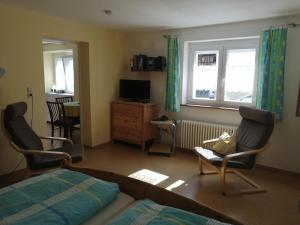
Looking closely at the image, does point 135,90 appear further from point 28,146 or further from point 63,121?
point 28,146

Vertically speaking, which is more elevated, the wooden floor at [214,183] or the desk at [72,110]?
the desk at [72,110]

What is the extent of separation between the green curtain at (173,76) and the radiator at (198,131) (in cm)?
37

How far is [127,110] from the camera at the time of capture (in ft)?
14.9

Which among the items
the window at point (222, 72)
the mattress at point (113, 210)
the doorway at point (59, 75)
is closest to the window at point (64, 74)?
the doorway at point (59, 75)

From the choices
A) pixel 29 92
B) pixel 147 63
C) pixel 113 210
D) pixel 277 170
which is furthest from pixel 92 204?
pixel 147 63

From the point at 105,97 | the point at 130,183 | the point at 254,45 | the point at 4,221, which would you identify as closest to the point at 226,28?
the point at 254,45

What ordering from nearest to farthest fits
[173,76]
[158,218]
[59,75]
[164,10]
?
[158,218] → [164,10] → [173,76] → [59,75]

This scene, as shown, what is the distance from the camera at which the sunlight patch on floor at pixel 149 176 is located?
3.25 metres

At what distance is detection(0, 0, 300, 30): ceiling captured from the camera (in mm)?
2809

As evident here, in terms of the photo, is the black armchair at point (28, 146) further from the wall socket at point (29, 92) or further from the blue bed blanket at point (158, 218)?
the blue bed blanket at point (158, 218)

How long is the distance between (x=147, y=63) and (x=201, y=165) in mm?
2160

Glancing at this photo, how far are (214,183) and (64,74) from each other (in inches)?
203

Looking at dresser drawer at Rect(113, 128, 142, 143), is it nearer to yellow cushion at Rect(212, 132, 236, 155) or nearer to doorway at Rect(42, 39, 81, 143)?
doorway at Rect(42, 39, 81, 143)

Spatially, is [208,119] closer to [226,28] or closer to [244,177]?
[244,177]
